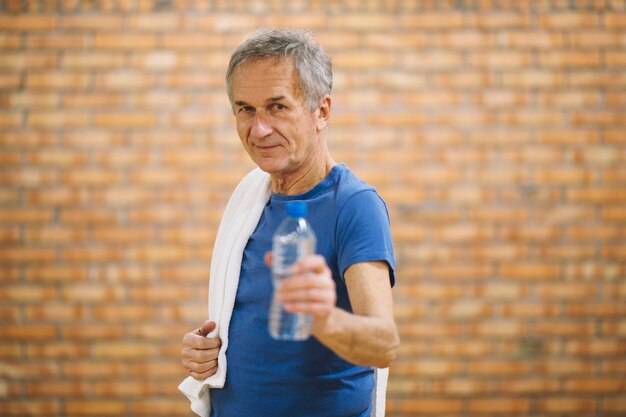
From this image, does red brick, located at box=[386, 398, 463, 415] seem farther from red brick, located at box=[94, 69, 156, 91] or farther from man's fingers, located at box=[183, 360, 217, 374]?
red brick, located at box=[94, 69, 156, 91]

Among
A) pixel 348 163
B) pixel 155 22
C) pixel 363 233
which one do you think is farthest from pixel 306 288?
pixel 155 22

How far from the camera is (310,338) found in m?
1.47

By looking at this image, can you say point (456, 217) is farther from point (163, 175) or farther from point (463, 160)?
point (163, 175)

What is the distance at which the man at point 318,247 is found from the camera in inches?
54.2

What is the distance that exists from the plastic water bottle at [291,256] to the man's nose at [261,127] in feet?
0.69

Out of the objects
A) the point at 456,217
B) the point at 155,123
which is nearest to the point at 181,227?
the point at 155,123

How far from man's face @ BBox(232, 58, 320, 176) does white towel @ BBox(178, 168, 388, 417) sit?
197 mm

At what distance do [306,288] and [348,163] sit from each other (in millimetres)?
1992

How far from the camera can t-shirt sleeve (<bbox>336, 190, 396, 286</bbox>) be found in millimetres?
1335

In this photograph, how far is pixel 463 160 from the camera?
3020 mm

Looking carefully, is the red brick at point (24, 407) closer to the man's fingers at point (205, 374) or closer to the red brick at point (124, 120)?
the red brick at point (124, 120)

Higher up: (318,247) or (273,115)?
(273,115)

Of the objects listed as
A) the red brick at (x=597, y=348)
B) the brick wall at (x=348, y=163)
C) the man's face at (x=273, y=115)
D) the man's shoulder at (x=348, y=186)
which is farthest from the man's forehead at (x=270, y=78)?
the red brick at (x=597, y=348)

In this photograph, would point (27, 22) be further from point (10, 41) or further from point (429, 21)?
point (429, 21)
